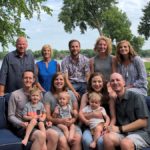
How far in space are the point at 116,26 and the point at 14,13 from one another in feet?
99.9

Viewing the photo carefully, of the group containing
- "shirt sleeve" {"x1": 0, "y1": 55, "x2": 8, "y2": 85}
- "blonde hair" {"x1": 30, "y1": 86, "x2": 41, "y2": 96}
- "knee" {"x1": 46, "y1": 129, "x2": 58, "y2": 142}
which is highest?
"shirt sleeve" {"x1": 0, "y1": 55, "x2": 8, "y2": 85}

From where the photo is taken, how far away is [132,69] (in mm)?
6566

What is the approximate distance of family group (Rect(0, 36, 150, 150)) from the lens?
5.50 meters

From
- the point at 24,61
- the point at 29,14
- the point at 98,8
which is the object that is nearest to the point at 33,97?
the point at 24,61

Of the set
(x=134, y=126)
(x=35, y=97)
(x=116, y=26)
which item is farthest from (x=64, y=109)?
(x=116, y=26)

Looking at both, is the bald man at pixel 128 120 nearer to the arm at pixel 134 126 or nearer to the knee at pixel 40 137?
the arm at pixel 134 126

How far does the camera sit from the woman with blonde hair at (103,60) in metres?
6.76

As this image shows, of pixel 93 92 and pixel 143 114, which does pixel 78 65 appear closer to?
pixel 93 92

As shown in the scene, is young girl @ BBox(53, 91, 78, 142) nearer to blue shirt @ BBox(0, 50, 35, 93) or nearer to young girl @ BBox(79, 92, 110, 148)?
young girl @ BBox(79, 92, 110, 148)

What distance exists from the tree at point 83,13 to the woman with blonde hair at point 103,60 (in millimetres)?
32833

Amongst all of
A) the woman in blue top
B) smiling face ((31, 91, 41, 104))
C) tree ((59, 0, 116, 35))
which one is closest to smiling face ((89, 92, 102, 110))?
smiling face ((31, 91, 41, 104))

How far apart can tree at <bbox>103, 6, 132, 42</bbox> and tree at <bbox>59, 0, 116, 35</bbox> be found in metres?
1.21

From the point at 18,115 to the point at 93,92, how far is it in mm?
1146

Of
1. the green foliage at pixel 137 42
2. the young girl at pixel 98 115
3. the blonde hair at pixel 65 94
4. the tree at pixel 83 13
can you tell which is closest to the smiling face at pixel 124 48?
the young girl at pixel 98 115
